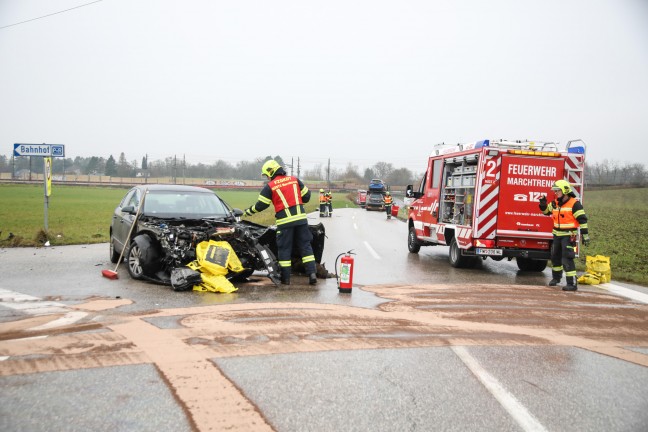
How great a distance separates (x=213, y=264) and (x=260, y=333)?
2956mm

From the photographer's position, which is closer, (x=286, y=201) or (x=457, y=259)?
(x=286, y=201)

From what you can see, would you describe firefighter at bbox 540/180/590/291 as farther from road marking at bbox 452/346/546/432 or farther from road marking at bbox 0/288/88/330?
road marking at bbox 0/288/88/330

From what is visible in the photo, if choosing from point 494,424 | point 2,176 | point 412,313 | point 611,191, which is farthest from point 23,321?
point 2,176

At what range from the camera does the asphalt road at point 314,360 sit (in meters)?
3.60

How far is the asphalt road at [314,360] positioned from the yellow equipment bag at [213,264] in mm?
269

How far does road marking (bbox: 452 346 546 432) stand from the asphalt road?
0.7 inches

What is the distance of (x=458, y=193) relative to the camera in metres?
12.9

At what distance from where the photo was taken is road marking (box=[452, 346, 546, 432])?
3561 millimetres

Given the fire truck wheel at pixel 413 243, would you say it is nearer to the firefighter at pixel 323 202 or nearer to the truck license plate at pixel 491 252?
the truck license plate at pixel 491 252

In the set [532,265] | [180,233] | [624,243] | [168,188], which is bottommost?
[624,243]

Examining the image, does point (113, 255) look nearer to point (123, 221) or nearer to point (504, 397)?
point (123, 221)

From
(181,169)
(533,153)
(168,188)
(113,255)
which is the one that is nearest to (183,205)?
(168,188)

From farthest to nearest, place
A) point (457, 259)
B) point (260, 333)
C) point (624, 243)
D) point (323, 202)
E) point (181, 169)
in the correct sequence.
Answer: point (181, 169) → point (323, 202) → point (624, 243) → point (457, 259) → point (260, 333)

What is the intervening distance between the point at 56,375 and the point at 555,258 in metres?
8.72
